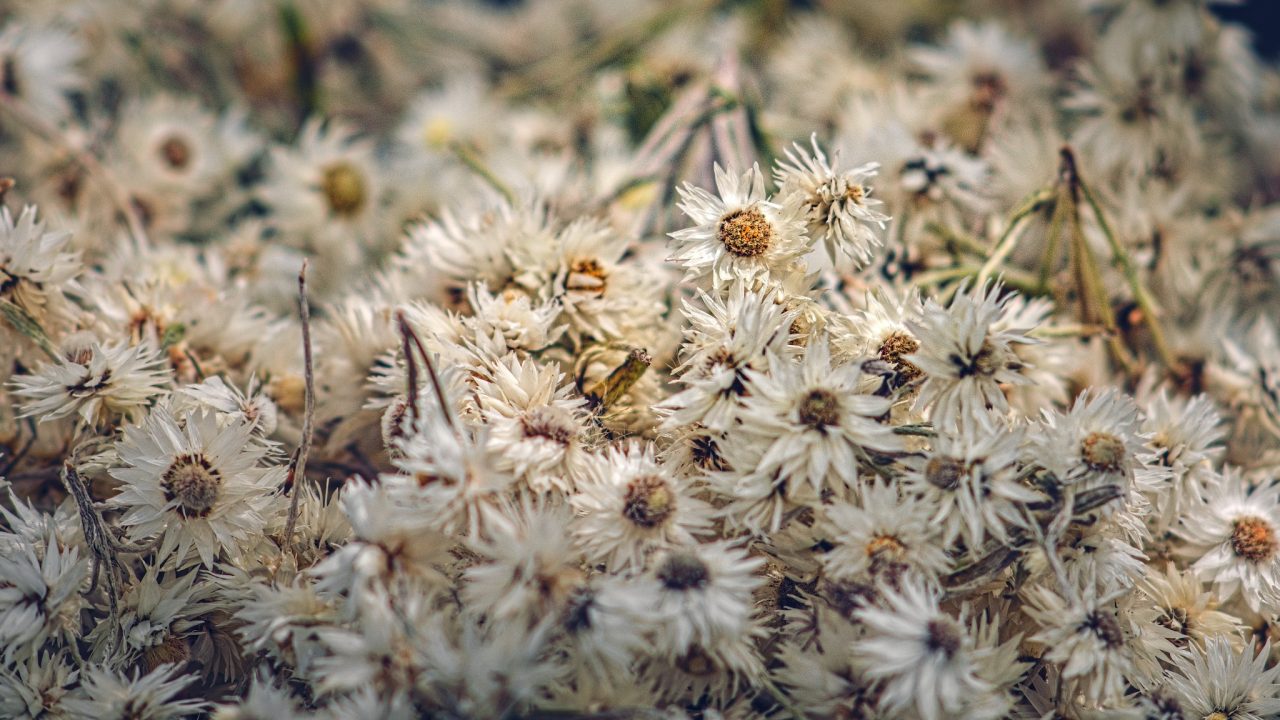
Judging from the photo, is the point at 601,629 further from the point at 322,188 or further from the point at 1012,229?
the point at 322,188

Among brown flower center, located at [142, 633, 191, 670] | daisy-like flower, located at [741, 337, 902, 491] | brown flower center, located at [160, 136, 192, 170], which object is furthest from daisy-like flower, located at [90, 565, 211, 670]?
brown flower center, located at [160, 136, 192, 170]

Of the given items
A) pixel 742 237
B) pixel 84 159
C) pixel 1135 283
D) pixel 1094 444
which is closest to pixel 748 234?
pixel 742 237

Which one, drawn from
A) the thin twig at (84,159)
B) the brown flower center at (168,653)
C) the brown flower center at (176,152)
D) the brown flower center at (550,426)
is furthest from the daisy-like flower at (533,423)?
the brown flower center at (176,152)

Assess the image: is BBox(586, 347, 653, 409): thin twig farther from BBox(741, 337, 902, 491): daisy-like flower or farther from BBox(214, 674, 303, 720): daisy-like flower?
BBox(214, 674, 303, 720): daisy-like flower

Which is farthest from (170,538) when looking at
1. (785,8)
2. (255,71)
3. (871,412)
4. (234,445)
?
(785,8)

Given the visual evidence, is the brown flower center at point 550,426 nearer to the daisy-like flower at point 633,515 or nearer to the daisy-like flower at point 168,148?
the daisy-like flower at point 633,515

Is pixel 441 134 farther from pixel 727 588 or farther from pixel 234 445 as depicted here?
pixel 727 588
